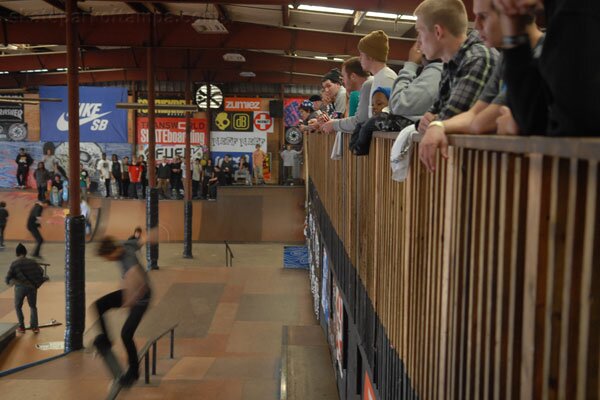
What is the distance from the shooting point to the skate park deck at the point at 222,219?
84.8 ft

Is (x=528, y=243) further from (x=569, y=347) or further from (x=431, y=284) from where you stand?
(x=431, y=284)

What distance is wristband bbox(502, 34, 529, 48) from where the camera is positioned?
178 centimetres

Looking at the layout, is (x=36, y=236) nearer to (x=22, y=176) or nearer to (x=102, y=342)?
(x=22, y=176)

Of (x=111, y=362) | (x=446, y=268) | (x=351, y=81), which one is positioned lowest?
(x=111, y=362)

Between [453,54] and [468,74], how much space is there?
0.25 m

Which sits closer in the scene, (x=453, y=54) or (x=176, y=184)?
(x=453, y=54)

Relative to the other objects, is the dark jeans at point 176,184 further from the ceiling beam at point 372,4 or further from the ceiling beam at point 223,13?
the ceiling beam at point 372,4

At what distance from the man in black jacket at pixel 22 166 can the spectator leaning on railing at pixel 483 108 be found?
30.3m

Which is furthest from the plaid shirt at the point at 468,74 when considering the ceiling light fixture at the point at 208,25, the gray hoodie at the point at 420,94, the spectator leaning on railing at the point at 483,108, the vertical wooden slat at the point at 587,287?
the ceiling light fixture at the point at 208,25

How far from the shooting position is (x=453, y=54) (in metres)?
3.15

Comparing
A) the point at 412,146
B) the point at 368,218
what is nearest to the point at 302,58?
the point at 368,218

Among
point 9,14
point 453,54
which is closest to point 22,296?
point 9,14

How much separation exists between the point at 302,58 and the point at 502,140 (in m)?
24.3

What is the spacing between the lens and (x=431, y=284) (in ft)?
9.93
